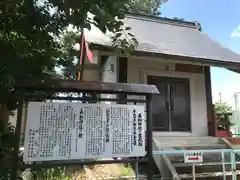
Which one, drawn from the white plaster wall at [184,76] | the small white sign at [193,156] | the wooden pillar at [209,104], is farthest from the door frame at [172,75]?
the small white sign at [193,156]

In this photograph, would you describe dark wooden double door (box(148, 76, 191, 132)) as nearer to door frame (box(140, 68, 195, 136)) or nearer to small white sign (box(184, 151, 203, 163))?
door frame (box(140, 68, 195, 136))

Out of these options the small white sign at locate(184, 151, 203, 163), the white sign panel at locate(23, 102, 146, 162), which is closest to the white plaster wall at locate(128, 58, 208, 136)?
the small white sign at locate(184, 151, 203, 163)

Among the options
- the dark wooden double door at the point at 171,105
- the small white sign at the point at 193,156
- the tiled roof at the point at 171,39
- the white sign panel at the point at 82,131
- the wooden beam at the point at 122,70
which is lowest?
the small white sign at the point at 193,156

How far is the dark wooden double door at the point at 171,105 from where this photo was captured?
756 centimetres

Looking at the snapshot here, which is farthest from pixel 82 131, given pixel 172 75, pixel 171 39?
pixel 171 39

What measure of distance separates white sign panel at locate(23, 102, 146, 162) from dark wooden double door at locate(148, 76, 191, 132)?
14.4 feet

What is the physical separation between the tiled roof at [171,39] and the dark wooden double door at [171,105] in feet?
3.60

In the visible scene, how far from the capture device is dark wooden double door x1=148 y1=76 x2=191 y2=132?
298 inches

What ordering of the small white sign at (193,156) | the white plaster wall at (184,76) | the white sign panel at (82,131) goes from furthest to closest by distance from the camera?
the white plaster wall at (184,76) < the small white sign at (193,156) < the white sign panel at (82,131)

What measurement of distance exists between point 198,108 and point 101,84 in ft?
18.4

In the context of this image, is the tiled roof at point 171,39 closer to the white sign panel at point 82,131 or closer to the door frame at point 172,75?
the door frame at point 172,75

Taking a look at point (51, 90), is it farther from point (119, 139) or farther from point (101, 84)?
point (119, 139)

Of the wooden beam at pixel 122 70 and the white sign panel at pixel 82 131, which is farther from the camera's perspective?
the wooden beam at pixel 122 70

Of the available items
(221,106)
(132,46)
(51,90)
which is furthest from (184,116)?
(221,106)
